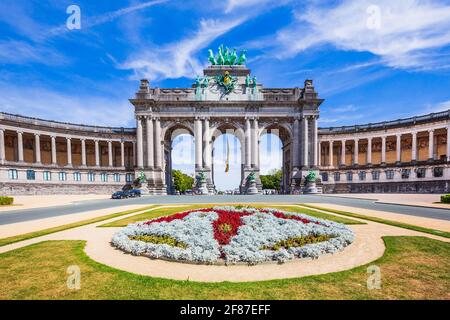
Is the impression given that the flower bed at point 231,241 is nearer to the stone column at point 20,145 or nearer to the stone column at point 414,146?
the stone column at point 20,145

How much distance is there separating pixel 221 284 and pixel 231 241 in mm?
2766

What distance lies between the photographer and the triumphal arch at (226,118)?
54.1 metres

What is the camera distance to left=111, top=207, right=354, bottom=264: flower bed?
7.59 m

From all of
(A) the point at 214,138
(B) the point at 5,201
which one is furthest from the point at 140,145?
(B) the point at 5,201

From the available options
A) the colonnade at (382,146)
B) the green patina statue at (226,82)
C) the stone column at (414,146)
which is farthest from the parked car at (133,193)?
the stone column at (414,146)

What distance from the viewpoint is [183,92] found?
56062 mm

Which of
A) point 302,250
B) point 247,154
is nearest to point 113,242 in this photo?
point 302,250

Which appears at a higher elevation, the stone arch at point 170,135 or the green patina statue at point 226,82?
the green patina statue at point 226,82

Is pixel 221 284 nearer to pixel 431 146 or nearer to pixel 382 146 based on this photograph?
pixel 382 146

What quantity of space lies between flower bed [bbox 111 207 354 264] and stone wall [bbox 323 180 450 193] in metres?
57.4

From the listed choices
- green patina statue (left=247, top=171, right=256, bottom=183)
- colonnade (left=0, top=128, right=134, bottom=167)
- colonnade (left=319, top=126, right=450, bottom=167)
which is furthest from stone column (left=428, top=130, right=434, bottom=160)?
colonnade (left=0, top=128, right=134, bottom=167)

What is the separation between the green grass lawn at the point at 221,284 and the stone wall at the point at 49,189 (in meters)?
55.7

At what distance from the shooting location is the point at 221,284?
5.81 metres

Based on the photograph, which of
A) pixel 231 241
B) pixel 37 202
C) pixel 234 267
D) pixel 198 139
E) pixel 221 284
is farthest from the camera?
pixel 198 139
